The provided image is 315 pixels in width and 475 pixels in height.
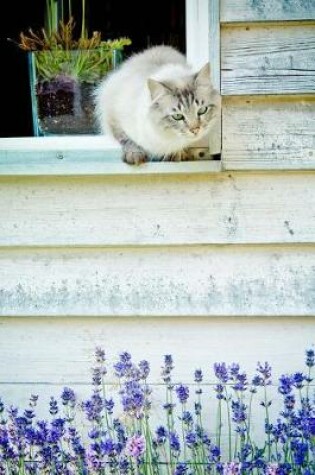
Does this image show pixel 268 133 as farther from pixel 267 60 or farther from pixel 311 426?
pixel 311 426

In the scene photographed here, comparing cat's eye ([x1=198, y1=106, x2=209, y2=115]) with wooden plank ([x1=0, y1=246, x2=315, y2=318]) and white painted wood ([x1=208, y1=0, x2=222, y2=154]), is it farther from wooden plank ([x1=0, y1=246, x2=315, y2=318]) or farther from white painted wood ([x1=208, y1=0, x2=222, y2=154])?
A: wooden plank ([x1=0, y1=246, x2=315, y2=318])

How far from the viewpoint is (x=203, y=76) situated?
2.54 meters

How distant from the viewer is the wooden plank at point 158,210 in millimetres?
Answer: 2645

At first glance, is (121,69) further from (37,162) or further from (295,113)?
(295,113)

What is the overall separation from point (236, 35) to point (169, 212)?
0.64 meters

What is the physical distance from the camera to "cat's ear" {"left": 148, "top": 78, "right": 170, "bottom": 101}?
2569mm

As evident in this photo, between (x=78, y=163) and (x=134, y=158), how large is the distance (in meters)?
0.19

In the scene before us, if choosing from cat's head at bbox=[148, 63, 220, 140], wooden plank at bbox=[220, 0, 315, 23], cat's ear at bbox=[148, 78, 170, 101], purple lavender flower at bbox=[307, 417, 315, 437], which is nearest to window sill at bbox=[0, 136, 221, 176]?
cat's head at bbox=[148, 63, 220, 140]

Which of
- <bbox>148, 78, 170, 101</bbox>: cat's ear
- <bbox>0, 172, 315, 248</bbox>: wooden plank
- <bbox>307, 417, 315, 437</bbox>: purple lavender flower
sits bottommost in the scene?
<bbox>307, 417, 315, 437</bbox>: purple lavender flower

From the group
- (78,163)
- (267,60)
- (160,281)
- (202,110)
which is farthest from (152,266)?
(267,60)

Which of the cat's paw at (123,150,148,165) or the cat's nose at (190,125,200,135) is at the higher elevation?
the cat's nose at (190,125,200,135)

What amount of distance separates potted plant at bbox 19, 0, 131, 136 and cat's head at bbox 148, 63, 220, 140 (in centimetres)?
42

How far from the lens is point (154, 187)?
2678 millimetres

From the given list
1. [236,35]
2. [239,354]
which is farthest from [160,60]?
[239,354]
